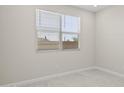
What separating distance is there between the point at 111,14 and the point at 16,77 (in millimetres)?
3587

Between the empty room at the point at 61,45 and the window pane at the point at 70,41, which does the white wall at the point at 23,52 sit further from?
the window pane at the point at 70,41

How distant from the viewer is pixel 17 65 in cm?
305

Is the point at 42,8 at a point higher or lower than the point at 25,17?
higher

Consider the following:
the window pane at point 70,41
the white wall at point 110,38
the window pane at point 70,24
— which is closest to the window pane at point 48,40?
the window pane at point 70,41

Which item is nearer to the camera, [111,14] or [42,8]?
[42,8]

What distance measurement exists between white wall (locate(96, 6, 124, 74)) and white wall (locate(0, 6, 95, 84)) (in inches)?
51.3

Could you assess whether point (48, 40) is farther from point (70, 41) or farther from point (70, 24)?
point (70, 24)

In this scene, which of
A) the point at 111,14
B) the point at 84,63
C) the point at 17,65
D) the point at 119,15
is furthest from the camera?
the point at 84,63

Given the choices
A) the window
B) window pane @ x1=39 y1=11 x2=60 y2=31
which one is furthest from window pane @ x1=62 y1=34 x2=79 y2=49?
window pane @ x1=39 y1=11 x2=60 y2=31

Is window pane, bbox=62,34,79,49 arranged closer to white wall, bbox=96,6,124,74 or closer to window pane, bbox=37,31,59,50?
window pane, bbox=37,31,59,50
